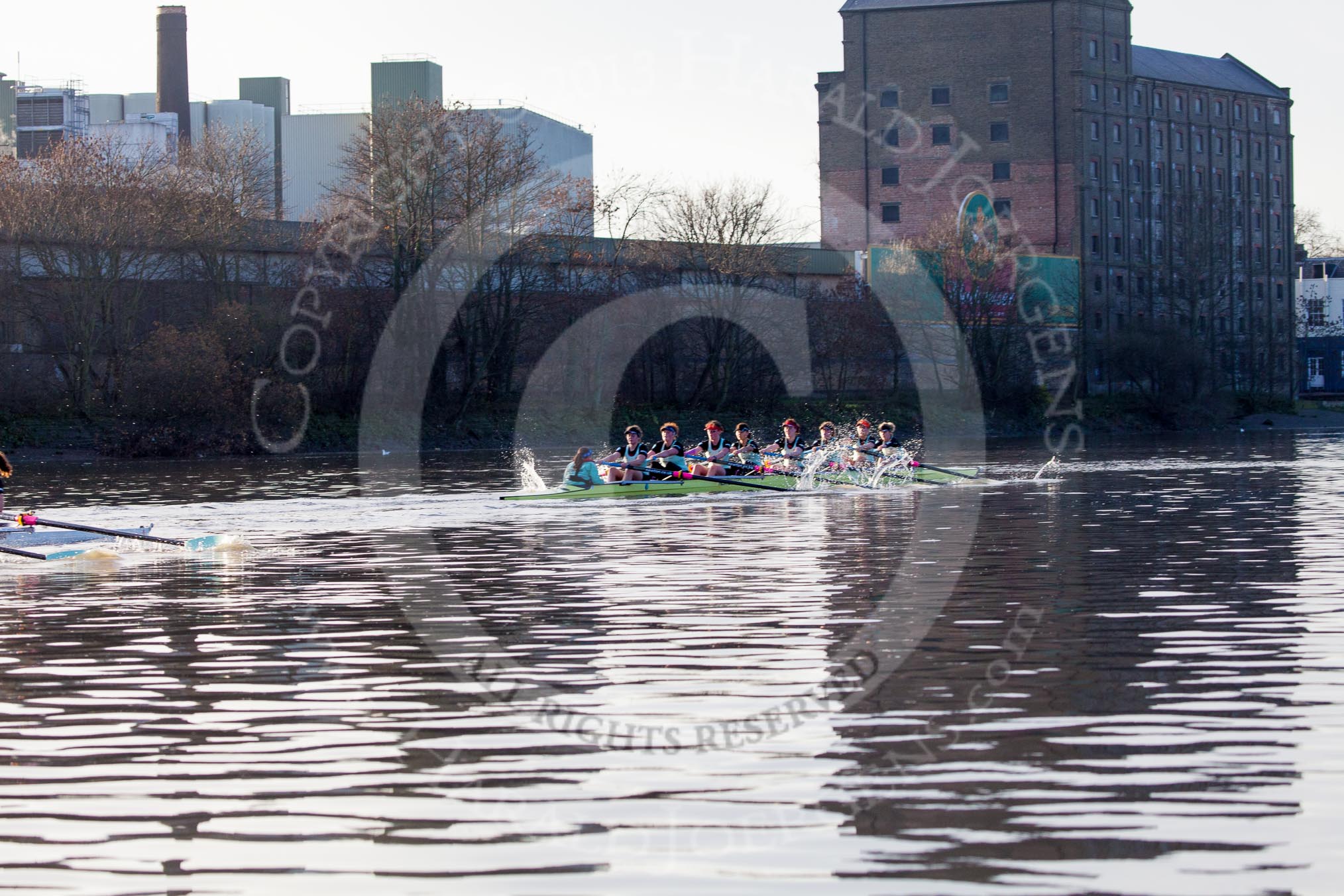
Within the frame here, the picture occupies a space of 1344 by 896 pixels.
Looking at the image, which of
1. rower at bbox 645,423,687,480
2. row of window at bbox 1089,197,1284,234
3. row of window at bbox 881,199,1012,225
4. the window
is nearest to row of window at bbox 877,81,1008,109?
row of window at bbox 881,199,1012,225

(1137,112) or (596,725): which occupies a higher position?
(1137,112)

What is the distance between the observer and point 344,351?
49500 mm

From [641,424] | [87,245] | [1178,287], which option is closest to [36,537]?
[87,245]

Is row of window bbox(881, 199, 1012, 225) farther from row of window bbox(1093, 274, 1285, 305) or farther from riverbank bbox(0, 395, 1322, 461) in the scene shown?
riverbank bbox(0, 395, 1322, 461)

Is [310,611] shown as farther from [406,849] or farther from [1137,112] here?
[1137,112]

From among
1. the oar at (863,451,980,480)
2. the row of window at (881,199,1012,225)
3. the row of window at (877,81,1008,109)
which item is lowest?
the oar at (863,451,980,480)

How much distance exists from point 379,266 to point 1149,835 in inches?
1777

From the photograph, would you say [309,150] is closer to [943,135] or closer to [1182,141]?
[943,135]

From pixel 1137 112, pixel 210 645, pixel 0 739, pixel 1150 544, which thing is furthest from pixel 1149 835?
pixel 1137 112

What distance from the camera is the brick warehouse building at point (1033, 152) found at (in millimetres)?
78750

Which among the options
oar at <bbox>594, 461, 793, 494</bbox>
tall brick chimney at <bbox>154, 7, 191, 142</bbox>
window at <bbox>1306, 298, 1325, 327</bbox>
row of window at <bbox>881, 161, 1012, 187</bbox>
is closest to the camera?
oar at <bbox>594, 461, 793, 494</bbox>

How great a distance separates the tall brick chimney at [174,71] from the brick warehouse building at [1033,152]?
31873mm

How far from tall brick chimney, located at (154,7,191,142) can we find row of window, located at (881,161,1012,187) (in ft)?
112

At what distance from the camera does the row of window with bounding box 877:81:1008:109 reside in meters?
80.7
